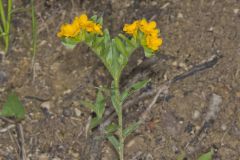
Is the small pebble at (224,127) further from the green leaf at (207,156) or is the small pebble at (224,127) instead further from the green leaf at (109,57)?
the green leaf at (109,57)

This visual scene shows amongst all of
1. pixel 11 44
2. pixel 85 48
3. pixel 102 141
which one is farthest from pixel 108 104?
pixel 11 44

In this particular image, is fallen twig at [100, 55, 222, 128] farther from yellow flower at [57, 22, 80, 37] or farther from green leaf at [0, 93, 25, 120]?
yellow flower at [57, 22, 80, 37]

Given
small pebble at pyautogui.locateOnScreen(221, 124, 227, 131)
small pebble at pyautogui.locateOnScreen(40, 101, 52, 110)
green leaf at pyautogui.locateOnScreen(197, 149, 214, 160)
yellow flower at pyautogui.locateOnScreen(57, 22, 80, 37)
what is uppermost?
yellow flower at pyautogui.locateOnScreen(57, 22, 80, 37)

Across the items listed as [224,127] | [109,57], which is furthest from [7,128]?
[224,127]

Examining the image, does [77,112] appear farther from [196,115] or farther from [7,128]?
[196,115]

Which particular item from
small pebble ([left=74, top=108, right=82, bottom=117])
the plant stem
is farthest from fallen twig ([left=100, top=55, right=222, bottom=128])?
the plant stem

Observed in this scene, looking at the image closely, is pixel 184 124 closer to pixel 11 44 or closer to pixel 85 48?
pixel 85 48

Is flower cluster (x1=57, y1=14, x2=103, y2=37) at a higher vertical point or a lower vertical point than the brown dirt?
higher
